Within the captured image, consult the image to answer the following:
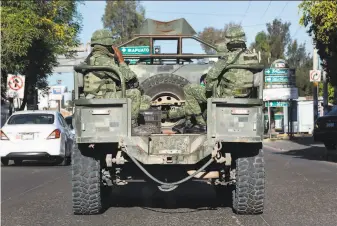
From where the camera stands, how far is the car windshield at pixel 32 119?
619 inches

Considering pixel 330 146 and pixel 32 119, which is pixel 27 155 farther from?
pixel 330 146

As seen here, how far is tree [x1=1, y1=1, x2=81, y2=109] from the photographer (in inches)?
786

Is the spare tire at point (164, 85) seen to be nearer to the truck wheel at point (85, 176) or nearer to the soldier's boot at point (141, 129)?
the soldier's boot at point (141, 129)

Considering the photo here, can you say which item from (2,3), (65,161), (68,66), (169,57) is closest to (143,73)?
(169,57)

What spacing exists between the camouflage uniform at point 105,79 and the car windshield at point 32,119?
27.7 feet

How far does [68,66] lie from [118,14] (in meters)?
11.7

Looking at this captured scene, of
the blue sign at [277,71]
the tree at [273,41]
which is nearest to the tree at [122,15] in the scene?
the tree at [273,41]

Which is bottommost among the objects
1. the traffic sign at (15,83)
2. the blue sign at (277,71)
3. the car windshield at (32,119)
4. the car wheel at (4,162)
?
the car wheel at (4,162)

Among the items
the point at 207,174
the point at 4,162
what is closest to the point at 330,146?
the point at 4,162

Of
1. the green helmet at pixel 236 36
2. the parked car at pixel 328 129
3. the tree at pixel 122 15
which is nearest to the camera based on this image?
the green helmet at pixel 236 36

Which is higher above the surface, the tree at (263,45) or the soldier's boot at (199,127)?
the tree at (263,45)

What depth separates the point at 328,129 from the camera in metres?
19.2

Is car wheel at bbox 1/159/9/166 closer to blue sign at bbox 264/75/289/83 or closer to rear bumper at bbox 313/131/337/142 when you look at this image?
rear bumper at bbox 313/131/337/142

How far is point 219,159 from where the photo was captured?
22.6 ft
